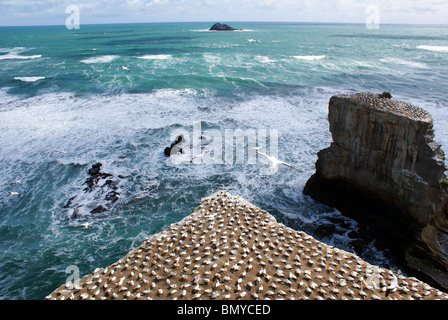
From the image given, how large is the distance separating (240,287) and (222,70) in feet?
136

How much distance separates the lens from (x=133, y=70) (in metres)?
45.2

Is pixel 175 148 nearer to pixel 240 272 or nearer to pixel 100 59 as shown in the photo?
pixel 240 272

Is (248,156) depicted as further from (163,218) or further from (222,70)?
(222,70)

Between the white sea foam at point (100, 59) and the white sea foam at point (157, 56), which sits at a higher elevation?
the white sea foam at point (157, 56)

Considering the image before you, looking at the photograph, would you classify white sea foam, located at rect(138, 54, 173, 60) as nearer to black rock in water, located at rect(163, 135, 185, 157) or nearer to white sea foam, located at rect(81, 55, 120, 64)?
white sea foam, located at rect(81, 55, 120, 64)

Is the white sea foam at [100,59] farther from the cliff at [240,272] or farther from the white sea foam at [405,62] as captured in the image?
the cliff at [240,272]

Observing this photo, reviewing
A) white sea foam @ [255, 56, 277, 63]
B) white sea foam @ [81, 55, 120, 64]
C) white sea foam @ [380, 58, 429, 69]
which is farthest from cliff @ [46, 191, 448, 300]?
white sea foam @ [81, 55, 120, 64]

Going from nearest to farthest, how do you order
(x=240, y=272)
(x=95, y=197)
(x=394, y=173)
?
1. (x=240, y=272)
2. (x=394, y=173)
3. (x=95, y=197)

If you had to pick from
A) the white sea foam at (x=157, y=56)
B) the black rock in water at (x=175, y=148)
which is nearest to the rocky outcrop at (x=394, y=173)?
the black rock in water at (x=175, y=148)

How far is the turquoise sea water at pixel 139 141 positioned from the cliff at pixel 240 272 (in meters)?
3.43

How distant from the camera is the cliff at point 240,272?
25.9ft

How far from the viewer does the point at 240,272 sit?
8555 millimetres

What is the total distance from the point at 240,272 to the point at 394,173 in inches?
299

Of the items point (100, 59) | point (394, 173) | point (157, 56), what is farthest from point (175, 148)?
point (157, 56)
